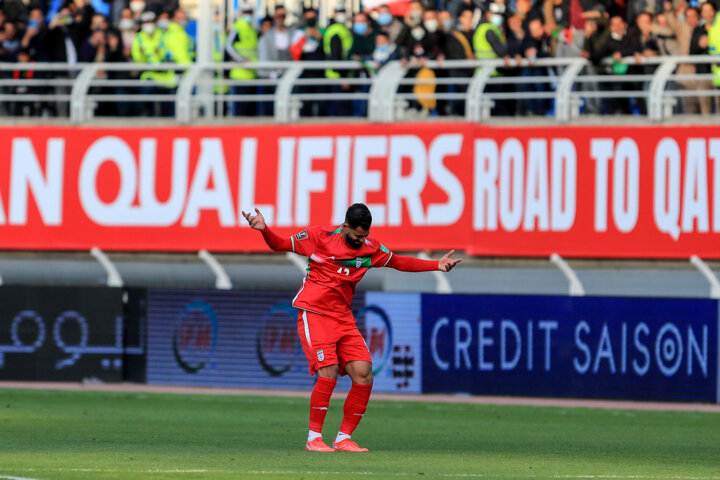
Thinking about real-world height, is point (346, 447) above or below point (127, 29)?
below

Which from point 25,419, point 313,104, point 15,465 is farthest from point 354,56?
point 15,465

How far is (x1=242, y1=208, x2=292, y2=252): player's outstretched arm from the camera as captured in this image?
12438 millimetres

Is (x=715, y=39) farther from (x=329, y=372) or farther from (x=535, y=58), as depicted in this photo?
(x=329, y=372)

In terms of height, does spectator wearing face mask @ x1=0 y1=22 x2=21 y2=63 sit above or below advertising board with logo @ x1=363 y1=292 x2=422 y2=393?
above

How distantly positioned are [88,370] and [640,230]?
29.9 ft

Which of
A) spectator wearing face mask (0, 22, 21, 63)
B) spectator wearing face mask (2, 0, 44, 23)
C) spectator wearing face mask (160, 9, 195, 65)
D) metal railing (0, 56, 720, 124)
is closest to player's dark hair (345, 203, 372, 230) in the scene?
metal railing (0, 56, 720, 124)

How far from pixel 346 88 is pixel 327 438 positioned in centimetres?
1135

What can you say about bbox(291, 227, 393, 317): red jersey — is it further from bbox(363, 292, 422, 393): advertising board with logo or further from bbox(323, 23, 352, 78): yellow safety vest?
bbox(323, 23, 352, 78): yellow safety vest

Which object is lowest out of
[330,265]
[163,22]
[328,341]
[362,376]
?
[362,376]

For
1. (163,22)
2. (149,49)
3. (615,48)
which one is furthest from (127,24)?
(615,48)

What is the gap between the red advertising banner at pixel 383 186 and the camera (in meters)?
23.3

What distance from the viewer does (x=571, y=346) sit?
23.3 metres

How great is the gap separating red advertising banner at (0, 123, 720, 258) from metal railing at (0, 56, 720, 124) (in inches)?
15.7

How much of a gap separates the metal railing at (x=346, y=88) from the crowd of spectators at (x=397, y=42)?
0.05m
